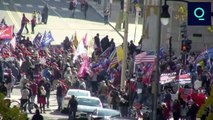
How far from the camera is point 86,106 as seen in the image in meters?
41.9

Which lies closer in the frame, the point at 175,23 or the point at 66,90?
the point at 66,90

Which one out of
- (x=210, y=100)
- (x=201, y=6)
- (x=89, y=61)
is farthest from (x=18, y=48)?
(x=210, y=100)

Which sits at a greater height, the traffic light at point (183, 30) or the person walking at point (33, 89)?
the traffic light at point (183, 30)

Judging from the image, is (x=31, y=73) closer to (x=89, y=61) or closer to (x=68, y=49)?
(x=89, y=61)

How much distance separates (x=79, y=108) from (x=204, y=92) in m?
4.86

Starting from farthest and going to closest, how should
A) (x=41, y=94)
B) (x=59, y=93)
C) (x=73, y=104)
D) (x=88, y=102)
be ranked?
(x=59, y=93) → (x=41, y=94) → (x=88, y=102) → (x=73, y=104)

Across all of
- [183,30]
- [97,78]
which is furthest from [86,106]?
[183,30]

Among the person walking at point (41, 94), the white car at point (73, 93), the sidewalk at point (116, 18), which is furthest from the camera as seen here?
the sidewalk at point (116, 18)

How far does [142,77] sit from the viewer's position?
148 feet

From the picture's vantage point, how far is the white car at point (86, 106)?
41125mm

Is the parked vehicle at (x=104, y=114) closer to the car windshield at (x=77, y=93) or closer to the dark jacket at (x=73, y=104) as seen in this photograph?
the dark jacket at (x=73, y=104)

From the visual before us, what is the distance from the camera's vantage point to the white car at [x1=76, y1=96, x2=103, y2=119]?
135 feet

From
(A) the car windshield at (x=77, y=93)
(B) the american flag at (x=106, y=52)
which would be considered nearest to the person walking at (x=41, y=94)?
(A) the car windshield at (x=77, y=93)

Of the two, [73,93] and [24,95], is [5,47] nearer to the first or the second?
[73,93]
